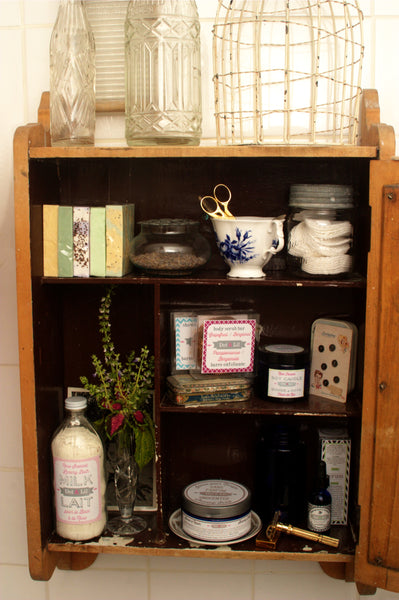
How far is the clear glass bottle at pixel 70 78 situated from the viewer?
53.2 inches

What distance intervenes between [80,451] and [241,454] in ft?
1.31

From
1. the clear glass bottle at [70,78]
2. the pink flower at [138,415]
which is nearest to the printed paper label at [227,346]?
the pink flower at [138,415]

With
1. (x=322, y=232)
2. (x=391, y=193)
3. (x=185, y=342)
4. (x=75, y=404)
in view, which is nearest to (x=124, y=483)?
(x=75, y=404)

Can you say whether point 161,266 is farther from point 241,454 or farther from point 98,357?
point 241,454

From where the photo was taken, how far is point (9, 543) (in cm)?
164

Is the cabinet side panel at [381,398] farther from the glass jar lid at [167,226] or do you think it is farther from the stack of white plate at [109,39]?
the stack of white plate at [109,39]

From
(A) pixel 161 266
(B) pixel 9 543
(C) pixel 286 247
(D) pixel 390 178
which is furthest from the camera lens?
(B) pixel 9 543

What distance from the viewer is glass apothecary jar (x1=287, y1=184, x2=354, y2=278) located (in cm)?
130

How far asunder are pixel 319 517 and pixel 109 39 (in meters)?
1.12

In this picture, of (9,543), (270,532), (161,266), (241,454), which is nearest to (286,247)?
(161,266)

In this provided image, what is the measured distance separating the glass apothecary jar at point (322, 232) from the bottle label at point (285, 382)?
20cm

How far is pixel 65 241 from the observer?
1330 millimetres

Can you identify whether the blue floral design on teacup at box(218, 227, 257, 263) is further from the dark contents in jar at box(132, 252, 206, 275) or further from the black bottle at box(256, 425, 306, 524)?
the black bottle at box(256, 425, 306, 524)

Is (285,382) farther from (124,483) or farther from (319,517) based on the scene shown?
(124,483)
